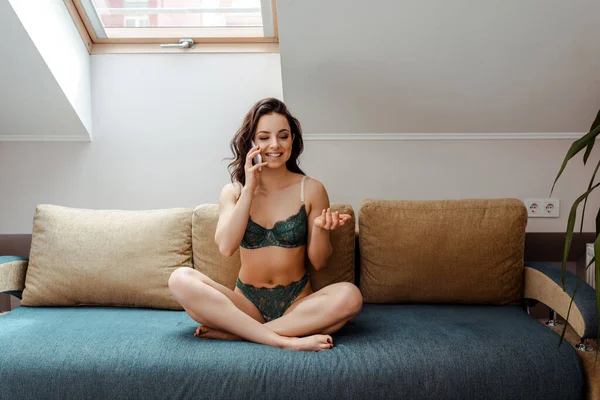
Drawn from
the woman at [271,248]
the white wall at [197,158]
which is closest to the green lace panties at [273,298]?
the woman at [271,248]

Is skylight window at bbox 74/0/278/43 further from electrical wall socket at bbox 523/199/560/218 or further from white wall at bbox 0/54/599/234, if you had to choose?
electrical wall socket at bbox 523/199/560/218

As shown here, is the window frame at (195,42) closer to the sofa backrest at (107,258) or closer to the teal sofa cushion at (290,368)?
the sofa backrest at (107,258)

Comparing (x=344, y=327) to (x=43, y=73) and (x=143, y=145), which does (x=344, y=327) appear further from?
(x=43, y=73)

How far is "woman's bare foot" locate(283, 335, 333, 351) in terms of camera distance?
6.03ft

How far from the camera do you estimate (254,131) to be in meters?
2.17

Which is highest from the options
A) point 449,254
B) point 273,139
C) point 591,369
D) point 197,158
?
point 273,139

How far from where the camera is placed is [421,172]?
288 centimetres

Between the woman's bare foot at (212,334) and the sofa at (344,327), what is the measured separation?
0.05 meters

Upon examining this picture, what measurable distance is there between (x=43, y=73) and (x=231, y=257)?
3.95ft

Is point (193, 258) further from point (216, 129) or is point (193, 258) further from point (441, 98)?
point (441, 98)

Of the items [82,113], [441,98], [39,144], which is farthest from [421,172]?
[39,144]

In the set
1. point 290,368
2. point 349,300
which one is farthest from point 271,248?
point 290,368

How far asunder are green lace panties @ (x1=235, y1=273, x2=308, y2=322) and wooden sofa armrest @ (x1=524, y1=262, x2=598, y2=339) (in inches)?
36.7

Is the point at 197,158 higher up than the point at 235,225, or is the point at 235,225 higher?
the point at 197,158
